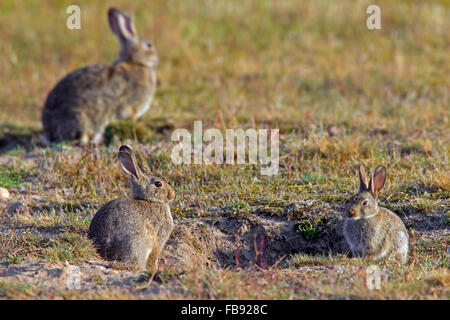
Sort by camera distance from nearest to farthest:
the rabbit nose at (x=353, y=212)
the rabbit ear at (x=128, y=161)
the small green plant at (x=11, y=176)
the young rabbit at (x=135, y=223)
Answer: the young rabbit at (x=135, y=223), the rabbit nose at (x=353, y=212), the rabbit ear at (x=128, y=161), the small green plant at (x=11, y=176)

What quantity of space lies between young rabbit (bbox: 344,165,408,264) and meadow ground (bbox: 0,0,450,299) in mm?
225

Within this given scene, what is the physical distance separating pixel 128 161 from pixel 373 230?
258 centimetres

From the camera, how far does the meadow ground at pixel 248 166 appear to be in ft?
19.3

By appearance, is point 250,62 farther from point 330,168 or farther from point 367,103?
point 330,168

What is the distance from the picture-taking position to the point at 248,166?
8.91 metres

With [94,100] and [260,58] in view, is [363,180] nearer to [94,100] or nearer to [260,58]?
[94,100]

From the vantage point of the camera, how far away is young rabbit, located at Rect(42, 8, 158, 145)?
35.8 ft

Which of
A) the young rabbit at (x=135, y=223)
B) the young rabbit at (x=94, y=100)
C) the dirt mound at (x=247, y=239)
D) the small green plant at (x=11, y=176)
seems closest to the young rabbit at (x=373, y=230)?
the dirt mound at (x=247, y=239)

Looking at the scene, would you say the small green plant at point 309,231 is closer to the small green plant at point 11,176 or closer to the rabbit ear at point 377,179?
the rabbit ear at point 377,179

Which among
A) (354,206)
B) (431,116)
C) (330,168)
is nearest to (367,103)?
(431,116)

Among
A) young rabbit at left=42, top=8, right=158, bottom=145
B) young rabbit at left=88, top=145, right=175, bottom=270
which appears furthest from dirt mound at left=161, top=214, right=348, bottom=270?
young rabbit at left=42, top=8, right=158, bottom=145

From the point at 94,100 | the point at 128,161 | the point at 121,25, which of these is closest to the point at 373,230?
the point at 128,161
